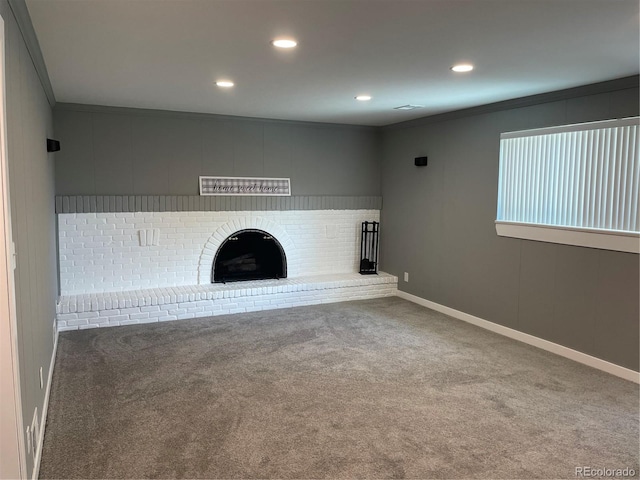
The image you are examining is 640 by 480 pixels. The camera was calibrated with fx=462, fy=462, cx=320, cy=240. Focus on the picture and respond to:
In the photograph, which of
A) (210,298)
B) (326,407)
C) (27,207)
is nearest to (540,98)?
(326,407)

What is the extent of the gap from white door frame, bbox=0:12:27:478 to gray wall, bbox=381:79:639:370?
4023mm

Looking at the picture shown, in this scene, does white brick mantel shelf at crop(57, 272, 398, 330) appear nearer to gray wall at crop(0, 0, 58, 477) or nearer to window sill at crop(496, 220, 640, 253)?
gray wall at crop(0, 0, 58, 477)

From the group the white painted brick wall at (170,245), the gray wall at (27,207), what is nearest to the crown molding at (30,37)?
the gray wall at (27,207)

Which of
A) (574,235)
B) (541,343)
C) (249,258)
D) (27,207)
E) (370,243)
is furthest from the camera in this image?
(370,243)

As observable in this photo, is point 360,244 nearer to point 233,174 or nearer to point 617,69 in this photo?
point 233,174

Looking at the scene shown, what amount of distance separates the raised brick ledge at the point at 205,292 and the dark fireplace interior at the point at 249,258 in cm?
19

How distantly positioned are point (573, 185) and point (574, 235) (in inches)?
17.2

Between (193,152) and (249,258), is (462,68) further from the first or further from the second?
(249,258)

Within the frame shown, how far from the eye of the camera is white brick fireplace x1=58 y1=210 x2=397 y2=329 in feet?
16.3

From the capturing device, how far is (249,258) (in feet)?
19.8

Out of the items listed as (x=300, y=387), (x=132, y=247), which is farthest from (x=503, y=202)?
(x=132, y=247)

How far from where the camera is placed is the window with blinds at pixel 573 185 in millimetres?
3594

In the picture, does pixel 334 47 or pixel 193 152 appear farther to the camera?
pixel 193 152

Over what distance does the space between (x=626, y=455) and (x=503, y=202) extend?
2.63 metres
